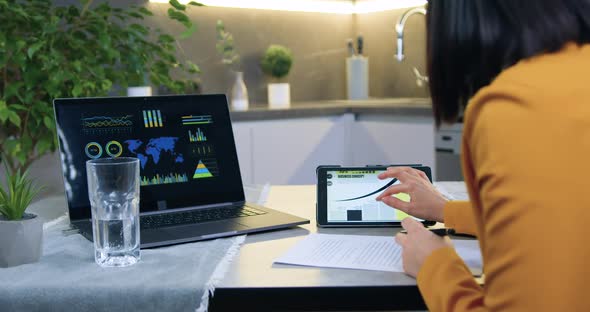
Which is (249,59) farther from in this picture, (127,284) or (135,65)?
(127,284)

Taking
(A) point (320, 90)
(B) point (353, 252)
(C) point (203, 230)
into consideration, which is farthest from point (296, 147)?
(B) point (353, 252)

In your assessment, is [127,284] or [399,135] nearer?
[127,284]

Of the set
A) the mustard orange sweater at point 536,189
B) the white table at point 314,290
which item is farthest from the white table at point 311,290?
the mustard orange sweater at point 536,189

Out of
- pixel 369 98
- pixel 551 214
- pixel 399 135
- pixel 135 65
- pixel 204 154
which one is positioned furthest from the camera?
pixel 369 98

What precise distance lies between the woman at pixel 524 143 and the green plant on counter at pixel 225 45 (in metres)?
2.88

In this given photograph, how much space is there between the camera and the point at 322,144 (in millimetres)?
3455

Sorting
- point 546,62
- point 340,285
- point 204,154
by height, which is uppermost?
point 546,62

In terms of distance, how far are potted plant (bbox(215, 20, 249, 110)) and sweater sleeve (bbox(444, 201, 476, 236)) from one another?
228 cm

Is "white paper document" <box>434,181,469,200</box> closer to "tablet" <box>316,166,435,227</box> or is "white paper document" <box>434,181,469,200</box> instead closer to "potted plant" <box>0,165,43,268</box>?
"tablet" <box>316,166,435,227</box>

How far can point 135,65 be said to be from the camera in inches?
89.7

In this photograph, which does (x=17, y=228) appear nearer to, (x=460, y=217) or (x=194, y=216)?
(x=194, y=216)

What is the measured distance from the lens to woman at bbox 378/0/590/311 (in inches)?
25.2

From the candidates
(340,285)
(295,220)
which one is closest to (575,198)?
(340,285)

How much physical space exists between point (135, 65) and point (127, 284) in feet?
4.73
